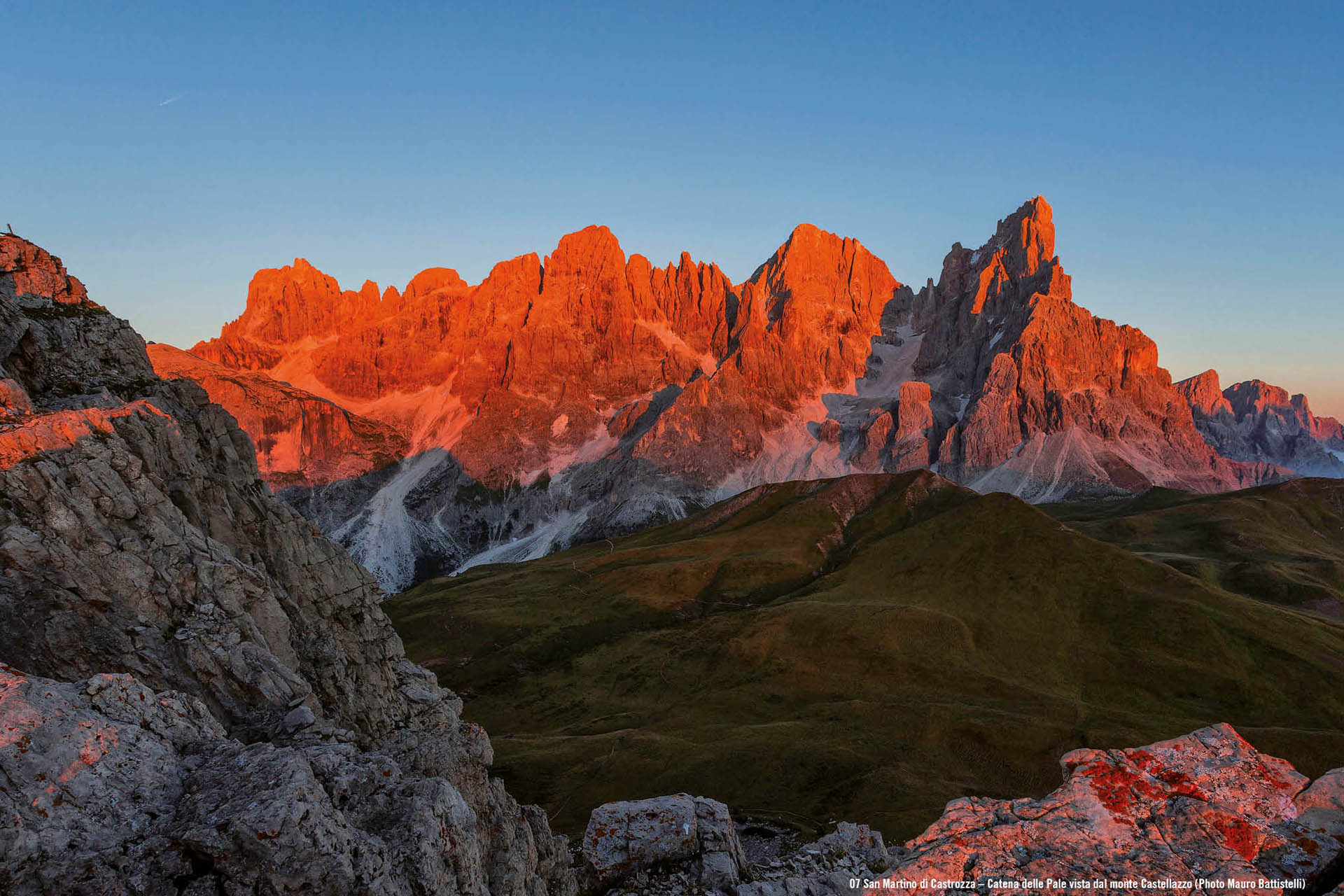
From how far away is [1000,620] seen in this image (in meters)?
167

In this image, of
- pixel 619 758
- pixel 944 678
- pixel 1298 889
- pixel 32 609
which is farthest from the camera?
pixel 944 678

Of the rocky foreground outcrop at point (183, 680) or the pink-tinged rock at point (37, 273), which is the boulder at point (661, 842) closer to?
the rocky foreground outcrop at point (183, 680)

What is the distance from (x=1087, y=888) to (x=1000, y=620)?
164001 millimetres

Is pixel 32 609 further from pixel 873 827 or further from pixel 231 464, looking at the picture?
pixel 873 827

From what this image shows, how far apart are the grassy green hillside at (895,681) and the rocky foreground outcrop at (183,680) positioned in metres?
50.8

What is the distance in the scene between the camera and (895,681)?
5536 inches

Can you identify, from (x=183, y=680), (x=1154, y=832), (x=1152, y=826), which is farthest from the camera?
(x=183, y=680)

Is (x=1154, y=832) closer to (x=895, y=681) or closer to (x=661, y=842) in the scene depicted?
(x=661, y=842)

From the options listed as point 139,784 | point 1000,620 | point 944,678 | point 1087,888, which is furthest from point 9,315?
point 1000,620

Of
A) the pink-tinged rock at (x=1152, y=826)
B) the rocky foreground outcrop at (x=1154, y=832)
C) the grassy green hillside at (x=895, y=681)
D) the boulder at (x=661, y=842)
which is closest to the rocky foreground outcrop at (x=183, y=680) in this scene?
the boulder at (x=661, y=842)

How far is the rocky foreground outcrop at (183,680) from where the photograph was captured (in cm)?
2011

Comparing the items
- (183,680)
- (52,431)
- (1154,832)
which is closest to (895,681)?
(1154,832)

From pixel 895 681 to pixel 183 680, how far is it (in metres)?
129

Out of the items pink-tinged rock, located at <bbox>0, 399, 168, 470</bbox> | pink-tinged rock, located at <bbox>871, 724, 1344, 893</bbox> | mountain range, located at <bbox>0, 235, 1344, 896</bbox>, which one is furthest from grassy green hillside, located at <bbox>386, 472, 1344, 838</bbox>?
pink-tinged rock, located at <bbox>0, 399, 168, 470</bbox>
